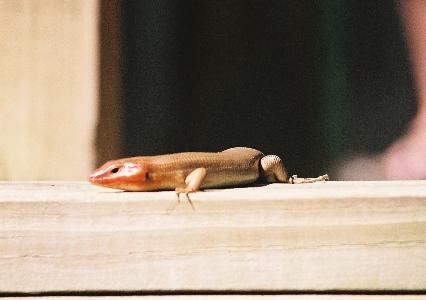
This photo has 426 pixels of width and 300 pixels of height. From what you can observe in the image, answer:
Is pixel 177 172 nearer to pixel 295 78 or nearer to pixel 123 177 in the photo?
pixel 123 177

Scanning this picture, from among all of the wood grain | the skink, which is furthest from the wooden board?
the wood grain

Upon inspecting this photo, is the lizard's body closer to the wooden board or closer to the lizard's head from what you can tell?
the lizard's head

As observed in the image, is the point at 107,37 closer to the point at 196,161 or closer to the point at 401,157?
the point at 196,161

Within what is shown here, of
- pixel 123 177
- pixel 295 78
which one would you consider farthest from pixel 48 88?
pixel 295 78

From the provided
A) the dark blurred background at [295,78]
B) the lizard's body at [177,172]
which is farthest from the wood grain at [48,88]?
the lizard's body at [177,172]

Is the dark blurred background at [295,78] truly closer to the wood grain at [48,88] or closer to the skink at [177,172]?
the wood grain at [48,88]

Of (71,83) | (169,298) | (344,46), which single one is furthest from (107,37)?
(169,298)
